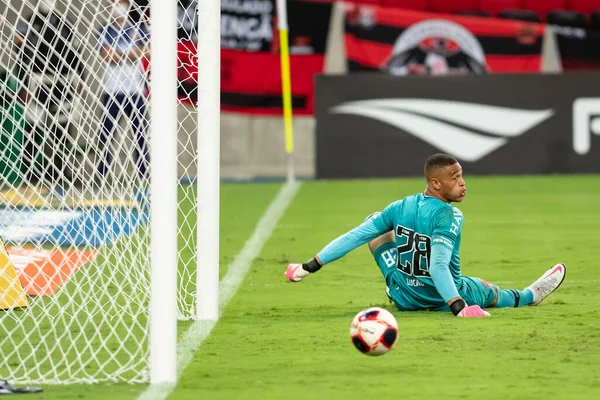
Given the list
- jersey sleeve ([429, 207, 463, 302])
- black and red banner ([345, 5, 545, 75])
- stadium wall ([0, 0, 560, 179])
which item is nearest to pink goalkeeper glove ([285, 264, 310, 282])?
jersey sleeve ([429, 207, 463, 302])

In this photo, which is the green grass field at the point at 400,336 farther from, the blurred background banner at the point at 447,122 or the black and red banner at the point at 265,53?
the black and red banner at the point at 265,53

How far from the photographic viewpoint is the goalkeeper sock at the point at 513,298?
Answer: 7184mm

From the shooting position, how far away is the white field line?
16.9 feet

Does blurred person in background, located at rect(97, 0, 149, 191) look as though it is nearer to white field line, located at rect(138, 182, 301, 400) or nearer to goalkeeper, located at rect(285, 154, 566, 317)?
white field line, located at rect(138, 182, 301, 400)

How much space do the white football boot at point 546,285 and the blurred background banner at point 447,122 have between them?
957 cm

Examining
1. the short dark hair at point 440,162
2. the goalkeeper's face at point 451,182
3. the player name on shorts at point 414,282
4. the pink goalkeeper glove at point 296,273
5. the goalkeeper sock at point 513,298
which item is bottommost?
the goalkeeper sock at point 513,298

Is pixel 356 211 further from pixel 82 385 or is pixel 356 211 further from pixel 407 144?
pixel 82 385

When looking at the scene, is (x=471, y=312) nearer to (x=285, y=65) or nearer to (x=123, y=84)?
(x=123, y=84)

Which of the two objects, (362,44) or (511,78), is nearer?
(511,78)

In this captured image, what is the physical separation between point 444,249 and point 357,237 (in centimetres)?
55

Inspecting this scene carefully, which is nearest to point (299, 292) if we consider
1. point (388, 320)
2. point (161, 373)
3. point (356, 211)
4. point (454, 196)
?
point (454, 196)

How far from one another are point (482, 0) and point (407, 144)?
14.7ft

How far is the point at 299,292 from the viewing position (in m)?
8.14

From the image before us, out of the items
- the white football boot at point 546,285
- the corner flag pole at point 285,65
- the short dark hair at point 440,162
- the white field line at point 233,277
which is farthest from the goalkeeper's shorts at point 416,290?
the corner flag pole at point 285,65
